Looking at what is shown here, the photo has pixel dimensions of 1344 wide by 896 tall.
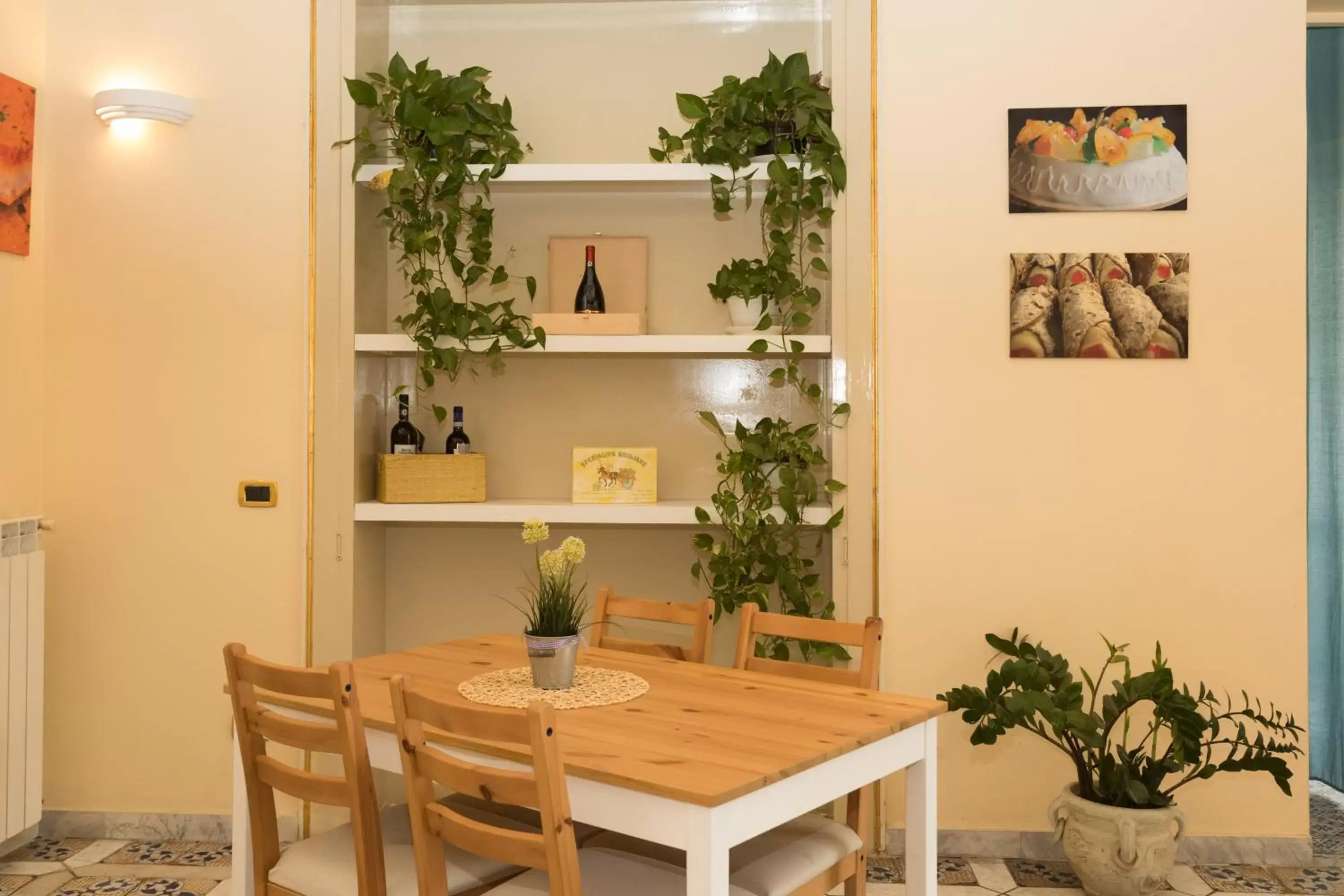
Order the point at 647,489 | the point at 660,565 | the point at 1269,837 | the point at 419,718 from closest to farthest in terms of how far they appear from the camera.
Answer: the point at 419,718 < the point at 1269,837 < the point at 647,489 < the point at 660,565

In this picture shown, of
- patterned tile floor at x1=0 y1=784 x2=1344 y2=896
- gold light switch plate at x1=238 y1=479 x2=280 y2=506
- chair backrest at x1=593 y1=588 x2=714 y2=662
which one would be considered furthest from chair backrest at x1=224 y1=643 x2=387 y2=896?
gold light switch plate at x1=238 y1=479 x2=280 y2=506

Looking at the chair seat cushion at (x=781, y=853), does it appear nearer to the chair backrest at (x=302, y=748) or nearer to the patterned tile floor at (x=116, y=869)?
the chair backrest at (x=302, y=748)

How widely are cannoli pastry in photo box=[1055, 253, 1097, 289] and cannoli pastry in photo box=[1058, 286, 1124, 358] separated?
0.05 ft

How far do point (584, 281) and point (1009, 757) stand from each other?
206cm

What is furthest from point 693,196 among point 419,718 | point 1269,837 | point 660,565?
point 1269,837

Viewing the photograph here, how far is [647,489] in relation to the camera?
3658 millimetres

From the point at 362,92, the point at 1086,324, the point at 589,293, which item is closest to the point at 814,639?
the point at 1086,324

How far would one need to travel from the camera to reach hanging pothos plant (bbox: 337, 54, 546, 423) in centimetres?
351

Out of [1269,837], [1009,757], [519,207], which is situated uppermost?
[519,207]

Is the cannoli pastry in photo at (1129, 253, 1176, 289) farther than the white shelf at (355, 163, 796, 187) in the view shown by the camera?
No

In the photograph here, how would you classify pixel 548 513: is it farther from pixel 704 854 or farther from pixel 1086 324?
pixel 704 854

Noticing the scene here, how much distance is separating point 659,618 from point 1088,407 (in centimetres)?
154

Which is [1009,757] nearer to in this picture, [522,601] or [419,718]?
[522,601]

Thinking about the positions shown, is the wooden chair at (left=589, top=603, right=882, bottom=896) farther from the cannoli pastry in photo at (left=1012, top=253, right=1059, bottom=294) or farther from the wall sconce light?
the wall sconce light
